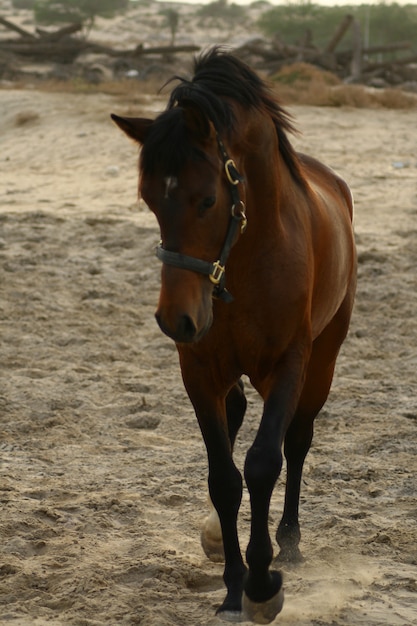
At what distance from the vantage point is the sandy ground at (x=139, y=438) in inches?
150

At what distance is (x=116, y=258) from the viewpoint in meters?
9.08

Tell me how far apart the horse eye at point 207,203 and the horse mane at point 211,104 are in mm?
135

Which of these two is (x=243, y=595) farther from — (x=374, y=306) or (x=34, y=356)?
(x=374, y=306)

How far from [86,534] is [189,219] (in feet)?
6.24

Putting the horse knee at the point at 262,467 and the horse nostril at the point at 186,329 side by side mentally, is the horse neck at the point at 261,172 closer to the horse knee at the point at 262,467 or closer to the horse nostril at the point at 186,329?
the horse nostril at the point at 186,329

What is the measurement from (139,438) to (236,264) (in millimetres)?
2464

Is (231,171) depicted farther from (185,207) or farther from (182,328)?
(182,328)

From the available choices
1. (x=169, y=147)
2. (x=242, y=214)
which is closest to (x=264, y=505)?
(x=242, y=214)

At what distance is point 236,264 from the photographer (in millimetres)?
3453

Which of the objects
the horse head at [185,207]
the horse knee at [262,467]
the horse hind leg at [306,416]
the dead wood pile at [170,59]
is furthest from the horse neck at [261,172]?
the dead wood pile at [170,59]

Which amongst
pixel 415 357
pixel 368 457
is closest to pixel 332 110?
pixel 415 357

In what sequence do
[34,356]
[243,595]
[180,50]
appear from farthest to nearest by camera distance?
[180,50], [34,356], [243,595]

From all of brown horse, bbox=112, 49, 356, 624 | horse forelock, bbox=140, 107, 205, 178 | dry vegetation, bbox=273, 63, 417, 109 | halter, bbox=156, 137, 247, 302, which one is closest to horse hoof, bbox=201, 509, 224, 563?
brown horse, bbox=112, 49, 356, 624

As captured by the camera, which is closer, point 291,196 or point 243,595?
point 243,595
